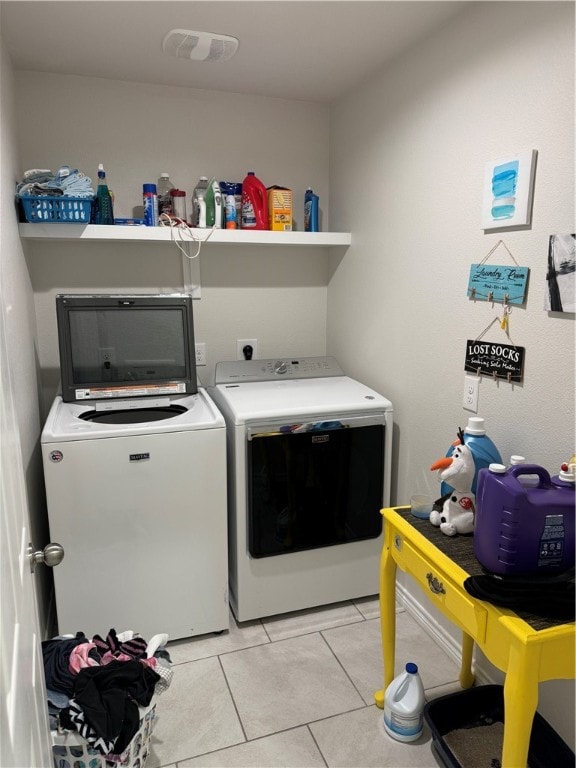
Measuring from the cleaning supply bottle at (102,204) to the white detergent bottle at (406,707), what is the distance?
2099 mm

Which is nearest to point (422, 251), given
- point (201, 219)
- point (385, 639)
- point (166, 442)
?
point (201, 219)

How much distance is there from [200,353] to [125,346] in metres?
0.53

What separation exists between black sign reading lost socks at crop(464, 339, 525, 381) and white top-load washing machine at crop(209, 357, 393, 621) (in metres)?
0.49

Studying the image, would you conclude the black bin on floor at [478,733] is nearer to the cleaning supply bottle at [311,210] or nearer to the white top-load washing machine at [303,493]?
the white top-load washing machine at [303,493]

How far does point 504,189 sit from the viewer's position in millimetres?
1649

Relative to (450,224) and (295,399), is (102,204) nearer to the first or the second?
(295,399)

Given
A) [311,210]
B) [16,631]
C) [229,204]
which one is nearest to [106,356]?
[229,204]

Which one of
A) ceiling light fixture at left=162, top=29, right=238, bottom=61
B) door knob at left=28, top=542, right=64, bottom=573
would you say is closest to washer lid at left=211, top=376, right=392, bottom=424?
door knob at left=28, top=542, right=64, bottom=573

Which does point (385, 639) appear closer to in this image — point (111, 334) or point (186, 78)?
point (111, 334)

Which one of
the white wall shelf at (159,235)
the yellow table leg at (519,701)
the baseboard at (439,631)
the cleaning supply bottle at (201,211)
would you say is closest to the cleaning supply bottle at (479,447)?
the yellow table leg at (519,701)

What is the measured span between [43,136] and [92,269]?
603 mm

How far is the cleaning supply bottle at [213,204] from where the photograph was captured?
2.48 m

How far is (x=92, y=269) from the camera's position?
2.53 meters

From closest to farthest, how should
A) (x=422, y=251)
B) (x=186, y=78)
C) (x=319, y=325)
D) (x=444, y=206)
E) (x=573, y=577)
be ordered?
(x=573, y=577), (x=444, y=206), (x=422, y=251), (x=186, y=78), (x=319, y=325)
